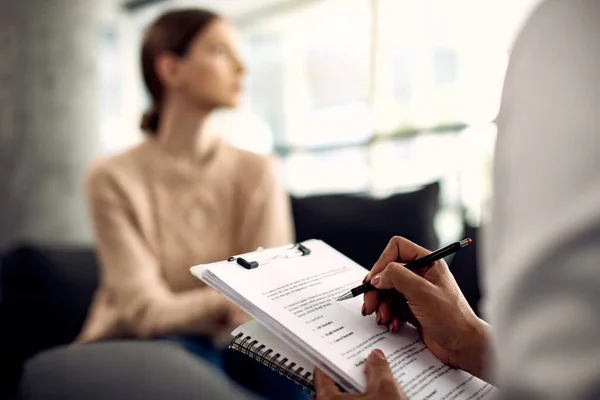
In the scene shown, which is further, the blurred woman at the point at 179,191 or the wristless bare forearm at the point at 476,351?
the blurred woman at the point at 179,191

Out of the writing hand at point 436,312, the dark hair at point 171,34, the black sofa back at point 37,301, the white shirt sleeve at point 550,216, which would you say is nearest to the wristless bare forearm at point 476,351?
the writing hand at point 436,312

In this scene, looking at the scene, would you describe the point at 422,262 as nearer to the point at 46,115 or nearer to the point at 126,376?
the point at 126,376

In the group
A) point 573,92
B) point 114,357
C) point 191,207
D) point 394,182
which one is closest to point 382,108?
point 394,182

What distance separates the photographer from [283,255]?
0.63 meters

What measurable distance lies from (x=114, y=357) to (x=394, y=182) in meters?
2.75

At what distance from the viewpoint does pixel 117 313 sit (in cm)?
126

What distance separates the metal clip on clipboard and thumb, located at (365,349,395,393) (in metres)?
0.15

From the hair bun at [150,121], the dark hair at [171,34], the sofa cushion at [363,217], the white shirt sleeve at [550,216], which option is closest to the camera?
A: the white shirt sleeve at [550,216]

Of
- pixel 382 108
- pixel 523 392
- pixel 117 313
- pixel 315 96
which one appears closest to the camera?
pixel 523 392

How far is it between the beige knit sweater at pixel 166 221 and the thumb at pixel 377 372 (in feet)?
2.44

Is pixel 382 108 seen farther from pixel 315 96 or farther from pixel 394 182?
pixel 315 96

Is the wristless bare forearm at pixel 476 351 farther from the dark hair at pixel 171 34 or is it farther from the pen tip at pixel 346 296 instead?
the dark hair at pixel 171 34

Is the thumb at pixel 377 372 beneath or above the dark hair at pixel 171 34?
beneath

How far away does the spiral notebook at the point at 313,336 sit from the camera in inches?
19.0
